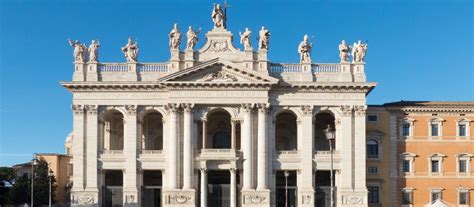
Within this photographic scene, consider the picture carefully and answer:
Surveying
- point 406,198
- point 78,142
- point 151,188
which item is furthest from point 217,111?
point 406,198

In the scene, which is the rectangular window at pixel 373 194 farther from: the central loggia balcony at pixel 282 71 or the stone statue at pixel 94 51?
the stone statue at pixel 94 51

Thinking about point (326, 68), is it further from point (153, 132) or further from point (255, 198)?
point (153, 132)

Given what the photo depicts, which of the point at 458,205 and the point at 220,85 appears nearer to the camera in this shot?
the point at 220,85

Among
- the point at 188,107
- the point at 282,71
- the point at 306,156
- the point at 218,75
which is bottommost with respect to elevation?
the point at 306,156

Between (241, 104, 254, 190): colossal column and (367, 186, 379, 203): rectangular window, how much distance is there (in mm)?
11554

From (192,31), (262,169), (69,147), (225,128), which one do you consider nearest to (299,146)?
(262,169)

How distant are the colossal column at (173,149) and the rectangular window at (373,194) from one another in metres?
17.4

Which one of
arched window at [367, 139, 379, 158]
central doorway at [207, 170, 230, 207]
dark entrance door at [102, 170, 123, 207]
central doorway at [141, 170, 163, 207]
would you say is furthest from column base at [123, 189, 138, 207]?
arched window at [367, 139, 379, 158]

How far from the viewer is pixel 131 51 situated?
190 ft

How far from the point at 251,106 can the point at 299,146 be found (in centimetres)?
531

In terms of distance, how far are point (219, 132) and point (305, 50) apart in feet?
35.4

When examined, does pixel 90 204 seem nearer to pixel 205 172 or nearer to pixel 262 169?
pixel 205 172

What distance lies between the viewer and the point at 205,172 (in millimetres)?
56094

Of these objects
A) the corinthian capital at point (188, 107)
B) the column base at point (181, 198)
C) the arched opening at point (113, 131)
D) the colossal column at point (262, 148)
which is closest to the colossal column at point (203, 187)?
the column base at point (181, 198)
